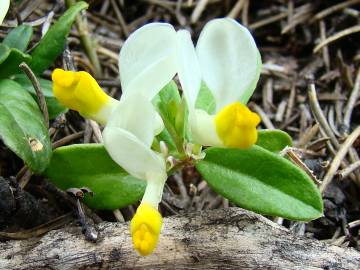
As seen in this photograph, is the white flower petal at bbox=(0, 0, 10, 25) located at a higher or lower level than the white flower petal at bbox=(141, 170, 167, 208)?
higher

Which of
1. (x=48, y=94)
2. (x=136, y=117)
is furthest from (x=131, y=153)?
(x=48, y=94)

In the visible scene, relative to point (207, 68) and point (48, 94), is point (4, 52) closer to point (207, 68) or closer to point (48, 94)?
point (48, 94)

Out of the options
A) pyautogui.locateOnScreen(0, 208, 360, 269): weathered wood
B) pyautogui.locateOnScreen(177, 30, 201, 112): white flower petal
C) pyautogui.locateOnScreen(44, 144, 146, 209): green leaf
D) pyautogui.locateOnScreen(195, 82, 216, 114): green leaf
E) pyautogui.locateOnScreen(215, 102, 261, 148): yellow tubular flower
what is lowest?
pyautogui.locateOnScreen(0, 208, 360, 269): weathered wood

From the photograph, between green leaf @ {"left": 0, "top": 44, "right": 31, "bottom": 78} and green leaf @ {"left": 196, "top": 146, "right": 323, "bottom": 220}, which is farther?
green leaf @ {"left": 0, "top": 44, "right": 31, "bottom": 78}

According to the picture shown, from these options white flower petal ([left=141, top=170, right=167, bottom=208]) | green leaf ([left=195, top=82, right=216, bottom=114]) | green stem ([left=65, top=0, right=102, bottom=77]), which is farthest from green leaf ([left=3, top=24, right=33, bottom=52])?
white flower petal ([left=141, top=170, right=167, bottom=208])

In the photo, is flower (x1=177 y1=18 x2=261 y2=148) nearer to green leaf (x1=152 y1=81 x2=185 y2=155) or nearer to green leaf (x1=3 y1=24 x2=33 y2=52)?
green leaf (x1=152 y1=81 x2=185 y2=155)

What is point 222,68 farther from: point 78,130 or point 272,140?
point 78,130

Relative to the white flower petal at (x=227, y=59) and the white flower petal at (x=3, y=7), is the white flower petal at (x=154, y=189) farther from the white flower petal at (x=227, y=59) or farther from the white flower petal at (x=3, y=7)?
the white flower petal at (x=3, y=7)
